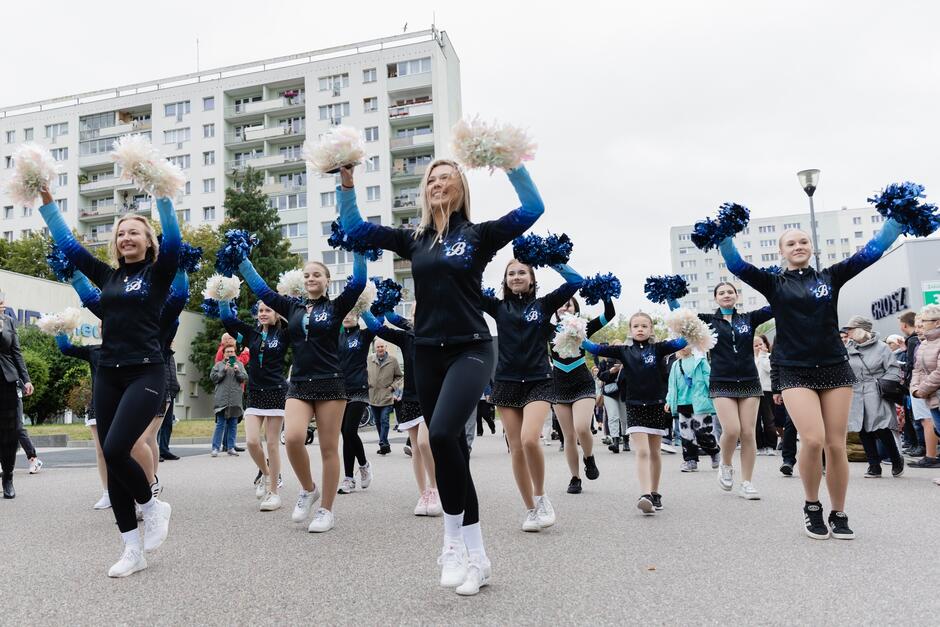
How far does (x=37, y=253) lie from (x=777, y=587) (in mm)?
53502

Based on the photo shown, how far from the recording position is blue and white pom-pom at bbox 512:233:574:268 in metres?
5.80

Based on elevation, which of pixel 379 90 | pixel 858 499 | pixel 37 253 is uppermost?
pixel 379 90

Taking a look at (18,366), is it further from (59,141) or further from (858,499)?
(59,141)

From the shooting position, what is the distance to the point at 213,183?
204 ft

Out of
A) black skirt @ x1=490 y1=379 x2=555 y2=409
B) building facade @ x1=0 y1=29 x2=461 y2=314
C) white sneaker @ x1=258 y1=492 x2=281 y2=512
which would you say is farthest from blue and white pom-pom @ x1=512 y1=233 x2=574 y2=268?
building facade @ x1=0 y1=29 x2=461 y2=314

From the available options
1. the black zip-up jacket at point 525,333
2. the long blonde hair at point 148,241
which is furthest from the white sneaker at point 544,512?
the long blonde hair at point 148,241

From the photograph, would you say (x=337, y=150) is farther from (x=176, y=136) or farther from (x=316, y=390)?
(x=176, y=136)

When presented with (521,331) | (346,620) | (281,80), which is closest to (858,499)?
(521,331)

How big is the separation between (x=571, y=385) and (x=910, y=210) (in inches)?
153

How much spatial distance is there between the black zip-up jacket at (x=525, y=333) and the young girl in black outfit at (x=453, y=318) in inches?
81.0

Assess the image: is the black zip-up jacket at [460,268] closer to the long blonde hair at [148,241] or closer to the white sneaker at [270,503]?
the long blonde hair at [148,241]

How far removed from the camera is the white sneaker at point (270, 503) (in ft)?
23.7

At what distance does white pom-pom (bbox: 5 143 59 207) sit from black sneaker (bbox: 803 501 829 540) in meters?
5.85

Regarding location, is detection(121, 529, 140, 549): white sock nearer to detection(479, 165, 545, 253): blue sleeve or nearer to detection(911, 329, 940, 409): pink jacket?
detection(479, 165, 545, 253): blue sleeve
